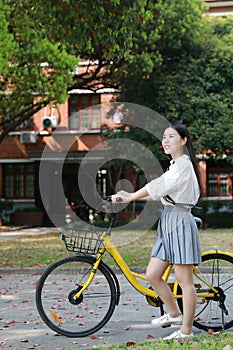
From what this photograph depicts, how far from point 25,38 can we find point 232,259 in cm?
1519

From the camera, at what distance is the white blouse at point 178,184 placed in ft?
16.5

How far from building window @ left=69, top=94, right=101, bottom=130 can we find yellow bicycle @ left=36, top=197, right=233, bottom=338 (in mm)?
22859

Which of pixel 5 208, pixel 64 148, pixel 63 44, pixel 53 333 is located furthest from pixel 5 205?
pixel 53 333

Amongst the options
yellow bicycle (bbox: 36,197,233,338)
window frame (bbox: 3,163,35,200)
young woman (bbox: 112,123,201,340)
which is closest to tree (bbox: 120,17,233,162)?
window frame (bbox: 3,163,35,200)

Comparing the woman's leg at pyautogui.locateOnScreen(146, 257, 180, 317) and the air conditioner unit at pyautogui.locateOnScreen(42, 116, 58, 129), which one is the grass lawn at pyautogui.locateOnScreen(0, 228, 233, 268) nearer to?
the woman's leg at pyautogui.locateOnScreen(146, 257, 180, 317)

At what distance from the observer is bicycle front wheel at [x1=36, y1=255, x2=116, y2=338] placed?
5473mm

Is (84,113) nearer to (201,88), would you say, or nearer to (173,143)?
(201,88)

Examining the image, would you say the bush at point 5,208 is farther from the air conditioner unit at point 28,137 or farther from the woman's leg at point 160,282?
the woman's leg at point 160,282

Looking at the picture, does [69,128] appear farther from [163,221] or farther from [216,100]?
[163,221]

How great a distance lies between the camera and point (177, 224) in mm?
5113

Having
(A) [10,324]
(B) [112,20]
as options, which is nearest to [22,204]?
(B) [112,20]

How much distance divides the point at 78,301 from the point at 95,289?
0.18 metres

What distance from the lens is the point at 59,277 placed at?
19.0 feet

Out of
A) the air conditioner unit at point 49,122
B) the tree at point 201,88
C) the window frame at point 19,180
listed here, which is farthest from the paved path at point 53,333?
the window frame at point 19,180
